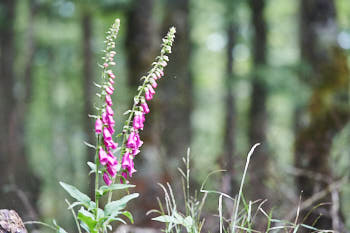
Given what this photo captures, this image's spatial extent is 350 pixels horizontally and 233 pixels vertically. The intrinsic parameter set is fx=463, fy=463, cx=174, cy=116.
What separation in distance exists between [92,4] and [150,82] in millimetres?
7504

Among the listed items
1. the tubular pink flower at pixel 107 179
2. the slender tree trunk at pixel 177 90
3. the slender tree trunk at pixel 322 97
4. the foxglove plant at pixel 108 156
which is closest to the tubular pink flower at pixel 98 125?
the foxglove plant at pixel 108 156

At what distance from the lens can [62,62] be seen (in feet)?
69.2

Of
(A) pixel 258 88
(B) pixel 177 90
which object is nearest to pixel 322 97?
(B) pixel 177 90

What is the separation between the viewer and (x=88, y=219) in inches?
90.4

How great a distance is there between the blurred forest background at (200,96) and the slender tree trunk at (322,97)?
16 millimetres

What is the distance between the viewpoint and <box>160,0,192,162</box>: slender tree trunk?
10.1 meters

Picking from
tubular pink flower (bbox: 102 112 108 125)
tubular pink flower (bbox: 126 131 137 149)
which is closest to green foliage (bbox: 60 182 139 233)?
tubular pink flower (bbox: 126 131 137 149)

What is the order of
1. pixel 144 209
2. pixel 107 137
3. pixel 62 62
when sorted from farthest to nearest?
pixel 62 62 → pixel 144 209 → pixel 107 137

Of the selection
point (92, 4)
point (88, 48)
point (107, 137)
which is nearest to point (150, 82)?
point (107, 137)

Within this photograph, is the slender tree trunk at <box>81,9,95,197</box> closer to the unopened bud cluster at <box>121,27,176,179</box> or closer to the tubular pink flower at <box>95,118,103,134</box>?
the unopened bud cluster at <box>121,27,176,179</box>

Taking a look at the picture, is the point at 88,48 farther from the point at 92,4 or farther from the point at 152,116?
the point at 152,116

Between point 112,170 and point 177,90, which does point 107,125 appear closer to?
point 112,170

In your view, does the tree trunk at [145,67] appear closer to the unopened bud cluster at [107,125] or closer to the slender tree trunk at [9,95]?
the unopened bud cluster at [107,125]

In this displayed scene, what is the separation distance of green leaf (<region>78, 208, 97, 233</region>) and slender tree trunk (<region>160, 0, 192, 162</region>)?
7.24 metres
